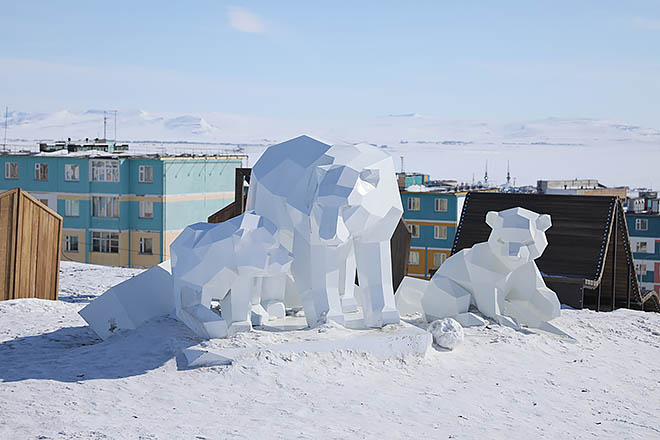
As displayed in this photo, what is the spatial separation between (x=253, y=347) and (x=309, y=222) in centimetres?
137

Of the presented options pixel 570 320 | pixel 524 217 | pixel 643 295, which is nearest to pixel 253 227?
pixel 524 217

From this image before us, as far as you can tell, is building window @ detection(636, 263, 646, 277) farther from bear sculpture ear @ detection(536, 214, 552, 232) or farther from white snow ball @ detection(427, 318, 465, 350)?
white snow ball @ detection(427, 318, 465, 350)

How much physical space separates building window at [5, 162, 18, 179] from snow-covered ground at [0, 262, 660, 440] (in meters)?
32.3

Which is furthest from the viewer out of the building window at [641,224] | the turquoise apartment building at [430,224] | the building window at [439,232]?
the building window at [641,224]

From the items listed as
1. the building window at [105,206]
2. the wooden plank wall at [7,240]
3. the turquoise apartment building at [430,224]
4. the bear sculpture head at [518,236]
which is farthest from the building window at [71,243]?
the bear sculpture head at [518,236]

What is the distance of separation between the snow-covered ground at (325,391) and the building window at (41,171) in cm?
3159

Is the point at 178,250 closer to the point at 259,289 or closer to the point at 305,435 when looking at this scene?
the point at 259,289

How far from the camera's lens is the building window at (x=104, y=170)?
3847cm

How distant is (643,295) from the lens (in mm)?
15336

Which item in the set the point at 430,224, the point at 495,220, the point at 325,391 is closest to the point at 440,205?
the point at 430,224

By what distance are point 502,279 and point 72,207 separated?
3342 cm

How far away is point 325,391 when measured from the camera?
696 cm

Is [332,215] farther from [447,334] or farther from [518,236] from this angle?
[518,236]

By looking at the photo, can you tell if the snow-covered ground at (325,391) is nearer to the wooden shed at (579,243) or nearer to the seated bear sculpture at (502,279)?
the seated bear sculpture at (502,279)
